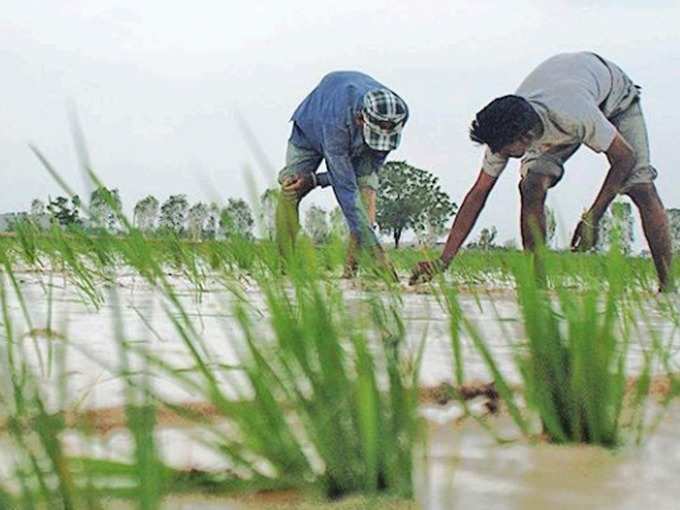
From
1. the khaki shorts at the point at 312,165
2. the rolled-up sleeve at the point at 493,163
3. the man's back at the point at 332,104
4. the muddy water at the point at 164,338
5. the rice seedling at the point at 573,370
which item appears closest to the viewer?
the rice seedling at the point at 573,370

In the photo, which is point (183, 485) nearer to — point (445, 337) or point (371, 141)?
point (445, 337)

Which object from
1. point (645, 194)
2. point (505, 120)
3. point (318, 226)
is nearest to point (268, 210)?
point (318, 226)

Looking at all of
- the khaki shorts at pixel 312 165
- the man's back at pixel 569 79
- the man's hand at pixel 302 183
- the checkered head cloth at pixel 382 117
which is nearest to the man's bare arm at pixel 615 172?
the man's back at pixel 569 79

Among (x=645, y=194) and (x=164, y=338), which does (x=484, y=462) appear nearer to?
(x=164, y=338)

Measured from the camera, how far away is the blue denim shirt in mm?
4277

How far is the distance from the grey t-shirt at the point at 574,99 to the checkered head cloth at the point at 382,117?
0.40 metres

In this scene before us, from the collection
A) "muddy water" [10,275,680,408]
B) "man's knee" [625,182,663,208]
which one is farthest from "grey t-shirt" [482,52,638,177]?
"muddy water" [10,275,680,408]

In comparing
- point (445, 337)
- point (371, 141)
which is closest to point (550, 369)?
point (445, 337)

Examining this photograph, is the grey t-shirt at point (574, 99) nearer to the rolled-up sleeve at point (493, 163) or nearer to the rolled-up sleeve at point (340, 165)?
the rolled-up sleeve at point (493, 163)

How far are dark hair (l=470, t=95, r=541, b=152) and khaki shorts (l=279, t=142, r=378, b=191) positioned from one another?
1050 mm

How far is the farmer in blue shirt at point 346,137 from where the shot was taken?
4121mm

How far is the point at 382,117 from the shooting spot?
407cm

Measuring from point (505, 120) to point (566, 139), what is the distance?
39cm

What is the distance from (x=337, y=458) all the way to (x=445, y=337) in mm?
1170
